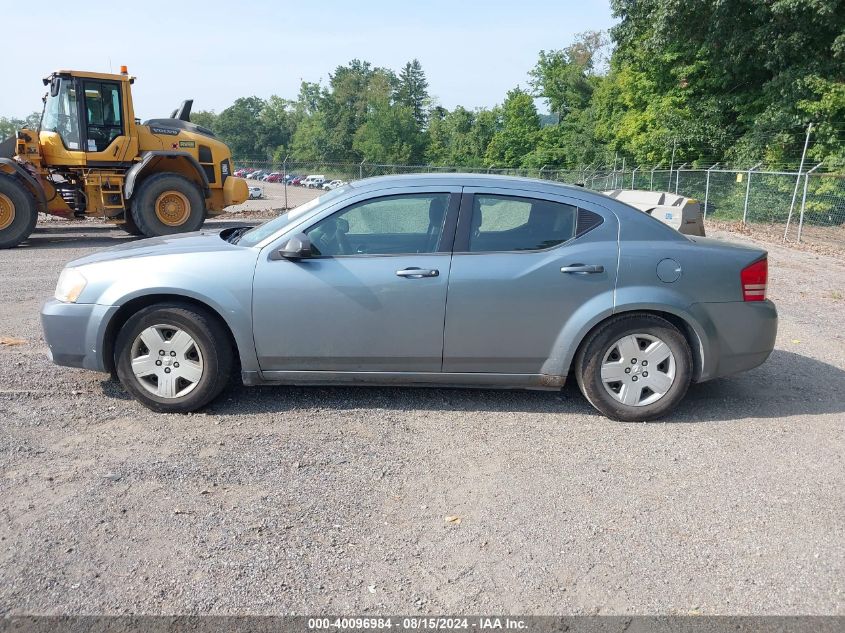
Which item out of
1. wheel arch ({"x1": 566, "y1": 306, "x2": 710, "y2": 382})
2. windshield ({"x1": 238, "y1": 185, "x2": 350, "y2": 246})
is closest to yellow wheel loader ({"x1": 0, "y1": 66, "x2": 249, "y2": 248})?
windshield ({"x1": 238, "y1": 185, "x2": 350, "y2": 246})

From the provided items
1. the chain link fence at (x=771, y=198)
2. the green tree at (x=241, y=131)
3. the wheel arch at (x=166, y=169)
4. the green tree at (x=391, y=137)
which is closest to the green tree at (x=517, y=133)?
the green tree at (x=391, y=137)

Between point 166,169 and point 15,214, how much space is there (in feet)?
10.0

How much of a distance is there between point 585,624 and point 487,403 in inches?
95.8

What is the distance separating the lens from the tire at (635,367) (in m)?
4.70

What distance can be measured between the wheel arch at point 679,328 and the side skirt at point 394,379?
0.88ft

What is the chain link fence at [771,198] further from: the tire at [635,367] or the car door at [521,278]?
the tire at [635,367]

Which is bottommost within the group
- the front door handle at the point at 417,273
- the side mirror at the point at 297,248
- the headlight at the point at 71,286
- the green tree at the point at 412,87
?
the headlight at the point at 71,286

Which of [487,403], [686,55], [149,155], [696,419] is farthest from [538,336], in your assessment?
[686,55]

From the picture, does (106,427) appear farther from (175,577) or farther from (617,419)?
(617,419)

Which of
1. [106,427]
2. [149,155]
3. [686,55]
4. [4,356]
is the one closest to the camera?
[106,427]

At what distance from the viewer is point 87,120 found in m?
13.9

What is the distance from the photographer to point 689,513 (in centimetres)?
359

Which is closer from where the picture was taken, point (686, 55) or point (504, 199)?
point (504, 199)

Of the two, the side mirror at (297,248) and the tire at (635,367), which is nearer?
the side mirror at (297,248)
